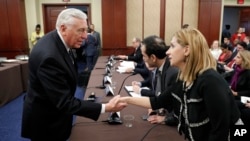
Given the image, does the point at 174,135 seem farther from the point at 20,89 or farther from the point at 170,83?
the point at 20,89

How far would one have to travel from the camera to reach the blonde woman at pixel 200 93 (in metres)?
1.14

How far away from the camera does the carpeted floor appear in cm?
305

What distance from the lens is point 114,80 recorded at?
3086 millimetres

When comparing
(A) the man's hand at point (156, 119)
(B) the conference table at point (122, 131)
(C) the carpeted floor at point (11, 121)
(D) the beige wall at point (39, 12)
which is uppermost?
(D) the beige wall at point (39, 12)

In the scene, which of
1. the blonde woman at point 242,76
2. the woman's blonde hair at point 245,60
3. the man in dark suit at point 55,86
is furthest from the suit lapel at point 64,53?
the woman's blonde hair at point 245,60

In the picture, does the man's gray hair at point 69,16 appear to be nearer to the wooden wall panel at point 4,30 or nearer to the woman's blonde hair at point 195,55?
the woman's blonde hair at point 195,55

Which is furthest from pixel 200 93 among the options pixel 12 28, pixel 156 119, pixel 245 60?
pixel 12 28

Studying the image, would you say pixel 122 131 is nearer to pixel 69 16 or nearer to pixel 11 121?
pixel 69 16

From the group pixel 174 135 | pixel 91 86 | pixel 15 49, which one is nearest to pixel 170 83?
pixel 174 135

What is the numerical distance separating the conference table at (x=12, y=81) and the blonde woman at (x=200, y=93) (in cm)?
356

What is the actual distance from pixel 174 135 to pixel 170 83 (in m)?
0.38

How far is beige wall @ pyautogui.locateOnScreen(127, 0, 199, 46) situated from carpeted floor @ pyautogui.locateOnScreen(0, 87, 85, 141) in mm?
4208

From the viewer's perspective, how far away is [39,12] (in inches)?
300

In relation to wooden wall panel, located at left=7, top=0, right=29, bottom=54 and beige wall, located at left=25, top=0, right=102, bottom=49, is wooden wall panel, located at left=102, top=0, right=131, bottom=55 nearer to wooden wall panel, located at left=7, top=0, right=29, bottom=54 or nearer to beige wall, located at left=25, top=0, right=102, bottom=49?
beige wall, located at left=25, top=0, right=102, bottom=49
